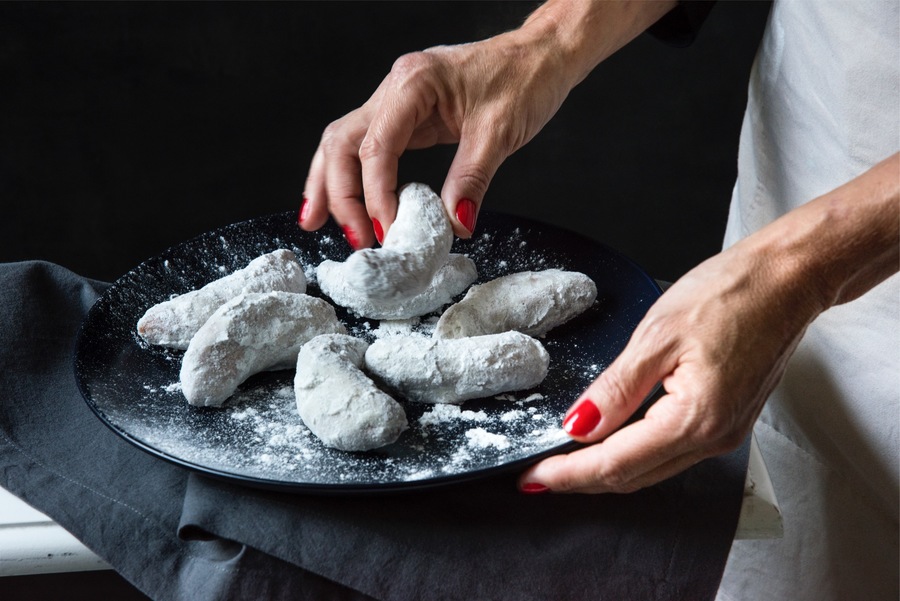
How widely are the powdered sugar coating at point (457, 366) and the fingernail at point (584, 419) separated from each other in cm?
12

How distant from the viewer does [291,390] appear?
1047 millimetres

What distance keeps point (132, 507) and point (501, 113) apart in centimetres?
65

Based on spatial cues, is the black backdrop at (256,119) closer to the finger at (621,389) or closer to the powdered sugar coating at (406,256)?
the powdered sugar coating at (406,256)

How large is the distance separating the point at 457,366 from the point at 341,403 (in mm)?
137

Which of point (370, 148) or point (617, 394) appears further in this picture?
point (370, 148)

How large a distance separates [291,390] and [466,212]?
12.0 inches

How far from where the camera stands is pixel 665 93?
2.59m

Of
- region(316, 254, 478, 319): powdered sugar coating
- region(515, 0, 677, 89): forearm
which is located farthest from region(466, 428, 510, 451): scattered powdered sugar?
region(515, 0, 677, 89): forearm

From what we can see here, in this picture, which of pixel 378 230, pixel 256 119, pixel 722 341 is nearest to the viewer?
pixel 722 341

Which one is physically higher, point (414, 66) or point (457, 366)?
point (414, 66)

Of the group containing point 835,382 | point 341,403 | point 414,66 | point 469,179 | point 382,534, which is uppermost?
point 414,66

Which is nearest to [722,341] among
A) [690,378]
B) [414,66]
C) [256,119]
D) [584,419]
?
[690,378]

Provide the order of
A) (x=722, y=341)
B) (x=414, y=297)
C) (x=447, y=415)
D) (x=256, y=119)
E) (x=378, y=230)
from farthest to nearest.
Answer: (x=256, y=119), (x=378, y=230), (x=414, y=297), (x=447, y=415), (x=722, y=341)

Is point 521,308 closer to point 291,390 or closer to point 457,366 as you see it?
point 457,366
